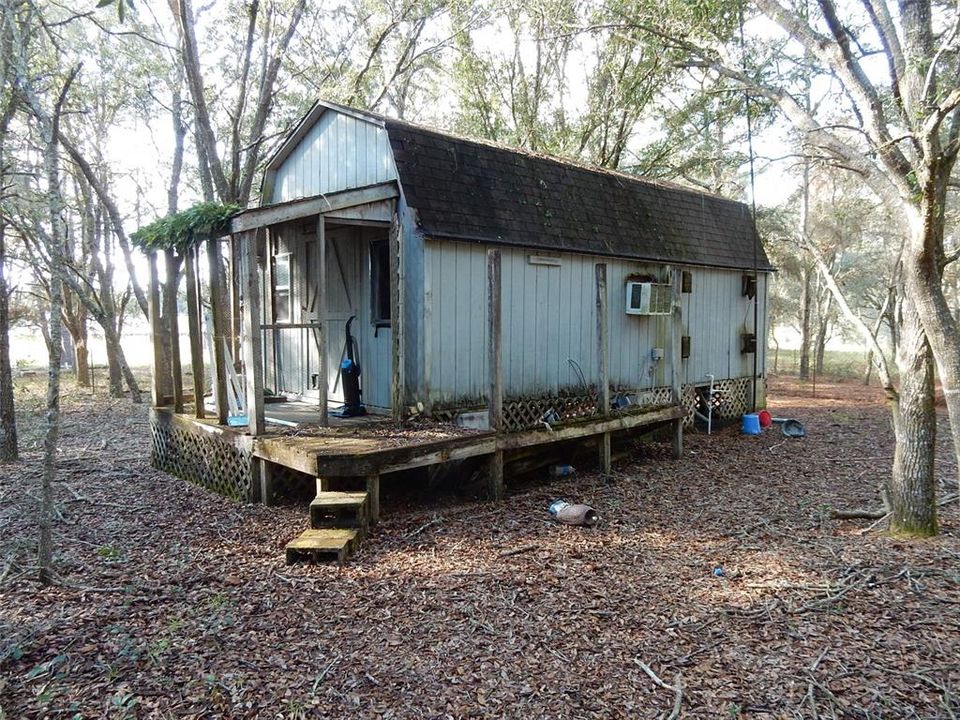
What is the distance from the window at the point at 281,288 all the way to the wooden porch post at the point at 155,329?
1675 millimetres

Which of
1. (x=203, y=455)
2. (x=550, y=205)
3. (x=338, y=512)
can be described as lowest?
(x=338, y=512)

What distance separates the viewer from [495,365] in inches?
261

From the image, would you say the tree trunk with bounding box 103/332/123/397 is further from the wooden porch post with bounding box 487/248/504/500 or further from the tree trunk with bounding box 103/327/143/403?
the wooden porch post with bounding box 487/248/504/500

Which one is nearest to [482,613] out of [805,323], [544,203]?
[544,203]

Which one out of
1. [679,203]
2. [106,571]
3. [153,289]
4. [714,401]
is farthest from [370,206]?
[714,401]

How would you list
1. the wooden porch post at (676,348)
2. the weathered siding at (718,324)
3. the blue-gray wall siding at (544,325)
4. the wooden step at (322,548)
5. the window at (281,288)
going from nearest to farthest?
the wooden step at (322,548)
the blue-gray wall siding at (544,325)
the wooden porch post at (676,348)
the window at (281,288)
the weathered siding at (718,324)

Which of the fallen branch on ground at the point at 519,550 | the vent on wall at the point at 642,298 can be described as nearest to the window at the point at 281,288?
the vent on wall at the point at 642,298

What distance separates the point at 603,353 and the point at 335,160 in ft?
14.8

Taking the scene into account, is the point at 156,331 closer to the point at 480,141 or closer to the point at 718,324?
the point at 480,141

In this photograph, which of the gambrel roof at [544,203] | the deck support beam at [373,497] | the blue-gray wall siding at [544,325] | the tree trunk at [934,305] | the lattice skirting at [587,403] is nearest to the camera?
the tree trunk at [934,305]

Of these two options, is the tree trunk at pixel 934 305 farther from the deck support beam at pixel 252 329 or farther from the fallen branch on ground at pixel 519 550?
the deck support beam at pixel 252 329

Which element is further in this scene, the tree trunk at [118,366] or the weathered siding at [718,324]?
the tree trunk at [118,366]

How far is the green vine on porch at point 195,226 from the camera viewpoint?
6.68 m

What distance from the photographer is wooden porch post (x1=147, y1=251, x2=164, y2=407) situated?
789cm
